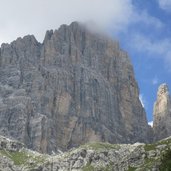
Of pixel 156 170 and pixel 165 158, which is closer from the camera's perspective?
pixel 165 158

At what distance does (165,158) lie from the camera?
148 m

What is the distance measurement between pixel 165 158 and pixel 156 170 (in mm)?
45417

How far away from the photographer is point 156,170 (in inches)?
7594
